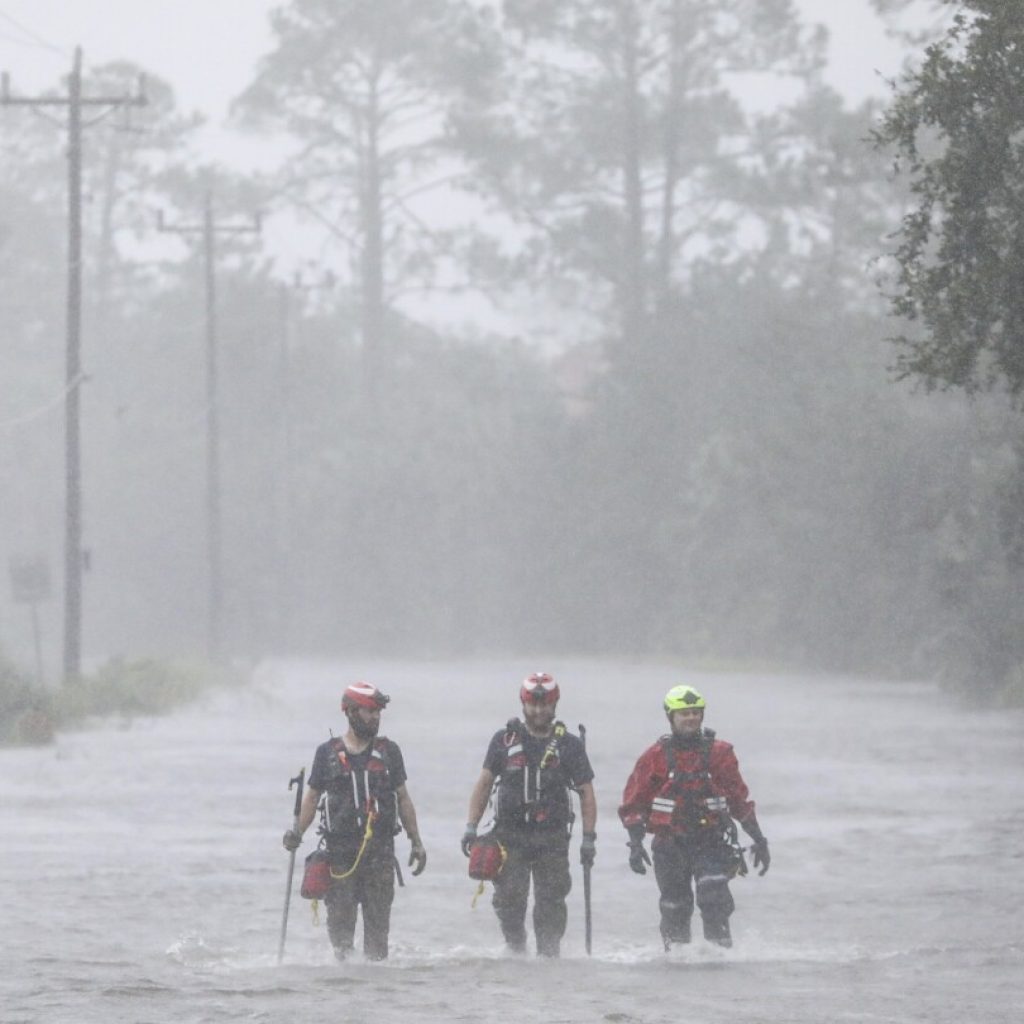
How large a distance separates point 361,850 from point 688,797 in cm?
175

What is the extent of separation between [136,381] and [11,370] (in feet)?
19.1

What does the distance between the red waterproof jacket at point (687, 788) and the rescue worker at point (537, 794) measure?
0.27m

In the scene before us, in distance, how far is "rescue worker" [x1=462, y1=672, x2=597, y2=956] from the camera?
14.1 meters

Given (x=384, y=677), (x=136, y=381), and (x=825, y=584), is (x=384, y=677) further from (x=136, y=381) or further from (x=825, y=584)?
(x=136, y=381)

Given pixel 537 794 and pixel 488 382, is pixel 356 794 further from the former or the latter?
pixel 488 382

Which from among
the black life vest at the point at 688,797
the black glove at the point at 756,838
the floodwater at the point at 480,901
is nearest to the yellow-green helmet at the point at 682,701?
the black life vest at the point at 688,797

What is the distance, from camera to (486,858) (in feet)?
45.9

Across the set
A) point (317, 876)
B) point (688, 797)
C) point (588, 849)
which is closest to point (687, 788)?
point (688, 797)

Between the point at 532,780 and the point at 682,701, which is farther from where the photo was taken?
the point at 532,780

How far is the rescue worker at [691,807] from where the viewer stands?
46.4 feet

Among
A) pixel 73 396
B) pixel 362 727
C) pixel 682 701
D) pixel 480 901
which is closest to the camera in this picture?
pixel 362 727

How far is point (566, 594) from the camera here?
262 feet

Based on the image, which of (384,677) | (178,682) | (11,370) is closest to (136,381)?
(11,370)

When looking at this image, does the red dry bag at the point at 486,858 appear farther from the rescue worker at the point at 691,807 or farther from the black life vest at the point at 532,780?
the rescue worker at the point at 691,807
